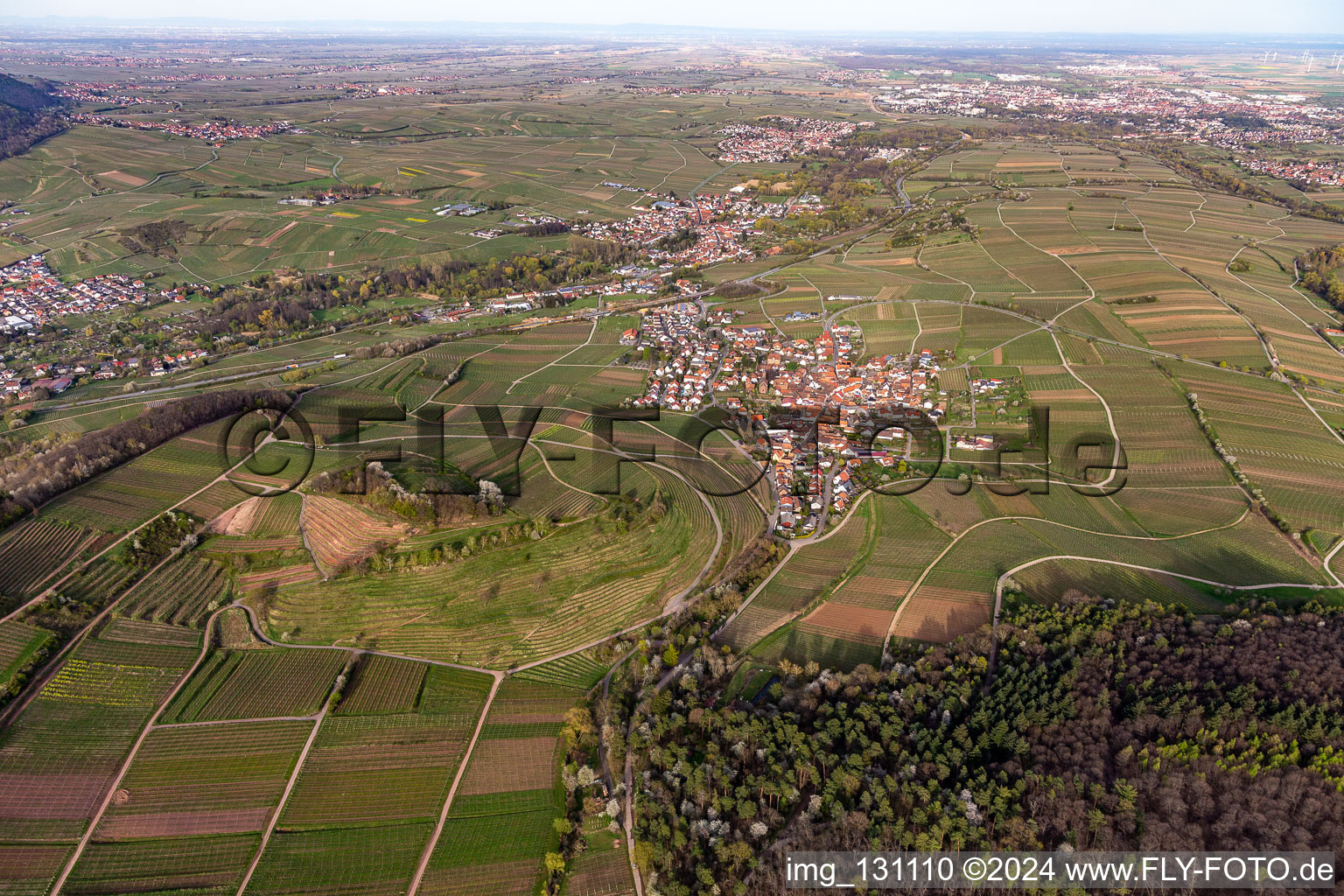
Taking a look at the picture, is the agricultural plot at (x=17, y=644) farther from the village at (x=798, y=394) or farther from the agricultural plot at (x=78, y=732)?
the village at (x=798, y=394)

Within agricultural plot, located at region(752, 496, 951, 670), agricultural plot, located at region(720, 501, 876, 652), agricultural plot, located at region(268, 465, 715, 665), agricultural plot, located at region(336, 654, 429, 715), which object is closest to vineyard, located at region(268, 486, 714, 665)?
agricultural plot, located at region(268, 465, 715, 665)

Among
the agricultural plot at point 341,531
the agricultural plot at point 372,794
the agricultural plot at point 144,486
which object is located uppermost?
the agricultural plot at point 144,486

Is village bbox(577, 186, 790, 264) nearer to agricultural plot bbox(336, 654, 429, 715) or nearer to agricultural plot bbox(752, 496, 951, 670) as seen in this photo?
agricultural plot bbox(752, 496, 951, 670)

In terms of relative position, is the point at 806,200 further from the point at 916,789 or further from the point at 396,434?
the point at 916,789

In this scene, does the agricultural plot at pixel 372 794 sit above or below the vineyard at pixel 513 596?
below

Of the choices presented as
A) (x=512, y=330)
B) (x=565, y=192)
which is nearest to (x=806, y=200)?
(x=565, y=192)

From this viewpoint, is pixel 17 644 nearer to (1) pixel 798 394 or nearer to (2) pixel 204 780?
(2) pixel 204 780

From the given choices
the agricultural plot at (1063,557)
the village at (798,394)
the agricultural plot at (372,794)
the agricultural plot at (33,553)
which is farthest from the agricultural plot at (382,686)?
the agricultural plot at (1063,557)

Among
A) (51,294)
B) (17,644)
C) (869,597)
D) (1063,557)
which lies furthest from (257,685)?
(51,294)

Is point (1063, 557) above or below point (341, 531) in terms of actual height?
below
